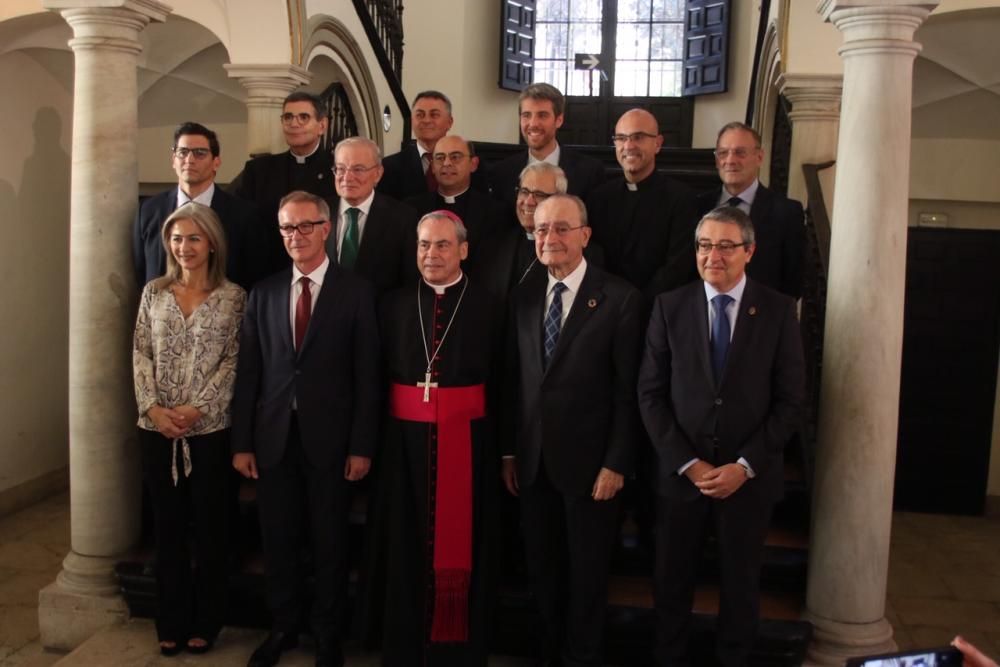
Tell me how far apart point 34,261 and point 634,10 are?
289 inches

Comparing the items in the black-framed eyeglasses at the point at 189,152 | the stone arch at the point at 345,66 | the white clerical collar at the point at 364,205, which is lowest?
the white clerical collar at the point at 364,205

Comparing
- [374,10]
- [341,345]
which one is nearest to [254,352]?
[341,345]

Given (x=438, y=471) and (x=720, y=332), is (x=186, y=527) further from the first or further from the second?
(x=720, y=332)

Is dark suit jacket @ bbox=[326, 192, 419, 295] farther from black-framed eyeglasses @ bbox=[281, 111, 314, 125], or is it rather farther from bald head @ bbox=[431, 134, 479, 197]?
black-framed eyeglasses @ bbox=[281, 111, 314, 125]

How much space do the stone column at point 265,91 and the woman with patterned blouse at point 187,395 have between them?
2.62 m

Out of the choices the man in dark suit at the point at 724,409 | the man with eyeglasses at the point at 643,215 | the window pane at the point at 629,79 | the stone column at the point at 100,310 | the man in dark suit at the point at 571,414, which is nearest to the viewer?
the man in dark suit at the point at 724,409

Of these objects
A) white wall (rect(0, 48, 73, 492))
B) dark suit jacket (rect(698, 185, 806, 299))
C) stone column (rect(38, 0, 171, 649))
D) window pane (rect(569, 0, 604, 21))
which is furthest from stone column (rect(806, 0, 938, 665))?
window pane (rect(569, 0, 604, 21))

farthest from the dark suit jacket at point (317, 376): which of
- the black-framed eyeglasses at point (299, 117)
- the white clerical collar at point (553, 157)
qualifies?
the white clerical collar at point (553, 157)

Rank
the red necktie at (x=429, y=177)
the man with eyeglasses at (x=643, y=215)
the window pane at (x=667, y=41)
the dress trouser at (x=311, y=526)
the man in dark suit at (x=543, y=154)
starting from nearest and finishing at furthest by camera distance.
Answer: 1. the dress trouser at (x=311, y=526)
2. the man with eyeglasses at (x=643, y=215)
3. the man in dark suit at (x=543, y=154)
4. the red necktie at (x=429, y=177)
5. the window pane at (x=667, y=41)

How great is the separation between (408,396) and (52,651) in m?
2.27

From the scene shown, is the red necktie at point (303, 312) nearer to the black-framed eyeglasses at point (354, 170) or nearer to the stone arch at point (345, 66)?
the black-framed eyeglasses at point (354, 170)

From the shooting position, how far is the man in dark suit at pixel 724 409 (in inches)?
132

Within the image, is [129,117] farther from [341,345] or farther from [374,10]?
[374,10]

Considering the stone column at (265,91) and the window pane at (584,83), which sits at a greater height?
the window pane at (584,83)
